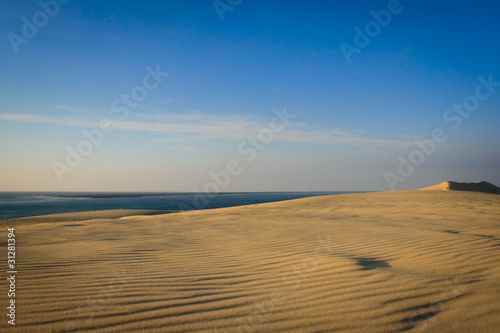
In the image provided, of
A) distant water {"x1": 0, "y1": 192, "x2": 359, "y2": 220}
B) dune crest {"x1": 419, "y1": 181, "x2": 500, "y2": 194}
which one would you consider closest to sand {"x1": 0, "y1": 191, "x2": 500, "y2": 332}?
dune crest {"x1": 419, "y1": 181, "x2": 500, "y2": 194}

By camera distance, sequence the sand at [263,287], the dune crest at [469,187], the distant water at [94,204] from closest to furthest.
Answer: the sand at [263,287] < the dune crest at [469,187] < the distant water at [94,204]

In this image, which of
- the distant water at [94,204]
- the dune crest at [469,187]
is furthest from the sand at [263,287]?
the distant water at [94,204]

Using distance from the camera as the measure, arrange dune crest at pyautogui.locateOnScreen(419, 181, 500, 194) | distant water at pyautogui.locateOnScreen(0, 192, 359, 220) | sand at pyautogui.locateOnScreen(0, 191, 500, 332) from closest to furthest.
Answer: sand at pyautogui.locateOnScreen(0, 191, 500, 332), dune crest at pyautogui.locateOnScreen(419, 181, 500, 194), distant water at pyautogui.locateOnScreen(0, 192, 359, 220)

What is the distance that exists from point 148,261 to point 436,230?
21.2 feet

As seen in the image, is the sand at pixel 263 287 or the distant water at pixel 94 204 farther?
the distant water at pixel 94 204

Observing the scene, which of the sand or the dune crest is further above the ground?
the dune crest

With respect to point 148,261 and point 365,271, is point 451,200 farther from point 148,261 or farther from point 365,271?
point 148,261

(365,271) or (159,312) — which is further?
(365,271)

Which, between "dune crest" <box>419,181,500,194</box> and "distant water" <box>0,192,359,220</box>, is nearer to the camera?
"dune crest" <box>419,181,500,194</box>

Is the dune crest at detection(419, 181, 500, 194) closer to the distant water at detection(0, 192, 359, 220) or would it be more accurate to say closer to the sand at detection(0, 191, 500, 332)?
the sand at detection(0, 191, 500, 332)

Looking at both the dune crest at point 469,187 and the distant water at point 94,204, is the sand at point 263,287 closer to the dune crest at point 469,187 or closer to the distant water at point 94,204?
the dune crest at point 469,187

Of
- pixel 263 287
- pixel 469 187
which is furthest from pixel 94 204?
pixel 469 187

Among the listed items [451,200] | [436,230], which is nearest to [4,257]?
[436,230]

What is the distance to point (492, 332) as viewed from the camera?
2.08 m
